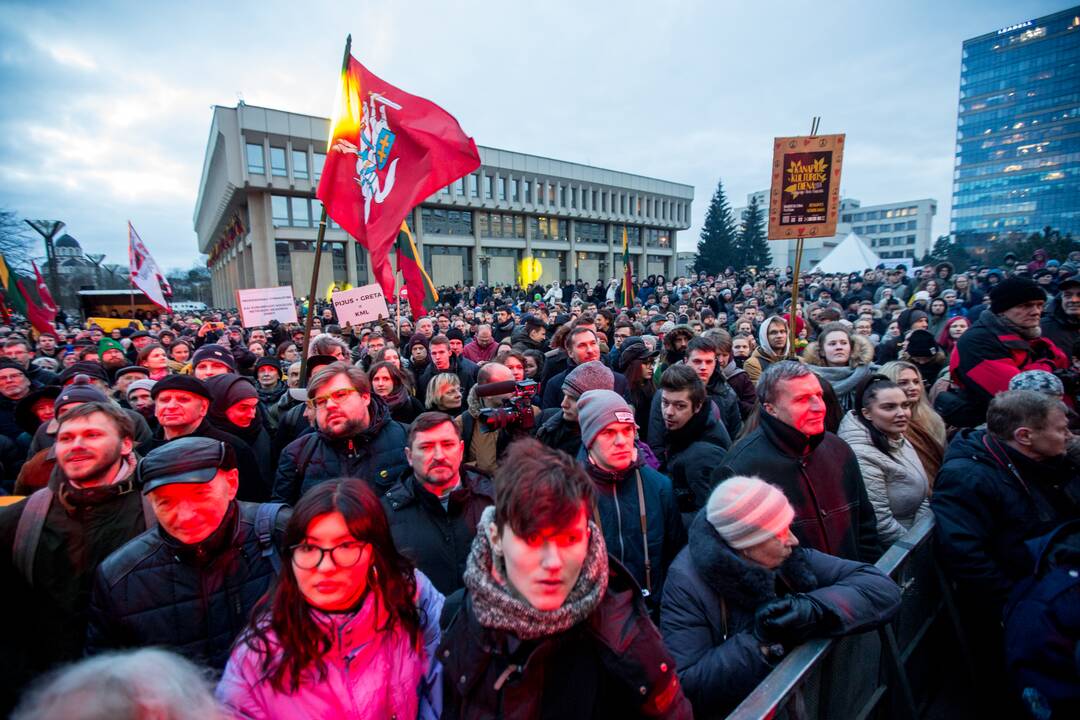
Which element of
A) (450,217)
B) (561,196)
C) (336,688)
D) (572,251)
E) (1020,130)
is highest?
(1020,130)

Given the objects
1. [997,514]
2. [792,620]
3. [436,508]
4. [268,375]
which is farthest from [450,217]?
[792,620]

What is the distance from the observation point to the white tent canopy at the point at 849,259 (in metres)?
20.8

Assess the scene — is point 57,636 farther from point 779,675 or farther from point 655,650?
point 779,675

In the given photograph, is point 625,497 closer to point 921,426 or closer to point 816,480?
point 816,480

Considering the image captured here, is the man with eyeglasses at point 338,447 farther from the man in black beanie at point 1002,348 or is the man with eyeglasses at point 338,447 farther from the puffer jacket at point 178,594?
the man in black beanie at point 1002,348

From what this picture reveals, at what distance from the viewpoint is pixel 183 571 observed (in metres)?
1.91

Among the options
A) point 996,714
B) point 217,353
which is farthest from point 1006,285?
point 217,353

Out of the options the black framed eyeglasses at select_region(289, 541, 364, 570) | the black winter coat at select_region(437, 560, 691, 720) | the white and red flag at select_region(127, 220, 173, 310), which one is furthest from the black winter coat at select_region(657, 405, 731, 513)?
the white and red flag at select_region(127, 220, 173, 310)

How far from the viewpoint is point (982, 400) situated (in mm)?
3900

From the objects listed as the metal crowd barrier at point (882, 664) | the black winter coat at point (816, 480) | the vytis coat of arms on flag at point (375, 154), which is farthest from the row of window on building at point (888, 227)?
the black winter coat at point (816, 480)

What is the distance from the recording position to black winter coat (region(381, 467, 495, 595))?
2.47 m

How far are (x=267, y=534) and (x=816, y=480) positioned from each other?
2.57m

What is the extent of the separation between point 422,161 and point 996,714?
5886 mm

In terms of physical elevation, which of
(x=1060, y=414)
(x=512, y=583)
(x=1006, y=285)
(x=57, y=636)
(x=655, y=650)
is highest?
(x=1006, y=285)
